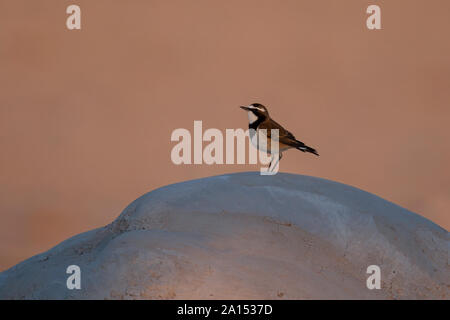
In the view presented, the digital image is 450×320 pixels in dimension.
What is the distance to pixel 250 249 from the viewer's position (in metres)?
3.75

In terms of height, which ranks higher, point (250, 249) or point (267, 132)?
point (267, 132)

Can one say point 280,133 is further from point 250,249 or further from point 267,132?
point 250,249

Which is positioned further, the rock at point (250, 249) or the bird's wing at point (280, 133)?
the bird's wing at point (280, 133)

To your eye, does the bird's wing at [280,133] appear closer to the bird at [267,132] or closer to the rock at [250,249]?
the bird at [267,132]

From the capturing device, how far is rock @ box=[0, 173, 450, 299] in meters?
3.48

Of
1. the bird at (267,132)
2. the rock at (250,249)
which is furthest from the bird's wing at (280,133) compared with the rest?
the rock at (250,249)

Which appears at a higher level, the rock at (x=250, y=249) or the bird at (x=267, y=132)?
the bird at (x=267, y=132)

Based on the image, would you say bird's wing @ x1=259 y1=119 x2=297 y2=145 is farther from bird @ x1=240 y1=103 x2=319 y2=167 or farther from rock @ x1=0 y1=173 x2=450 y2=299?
rock @ x1=0 y1=173 x2=450 y2=299

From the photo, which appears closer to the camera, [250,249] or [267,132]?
[250,249]

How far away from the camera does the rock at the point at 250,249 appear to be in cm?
348

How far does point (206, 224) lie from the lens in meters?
3.93

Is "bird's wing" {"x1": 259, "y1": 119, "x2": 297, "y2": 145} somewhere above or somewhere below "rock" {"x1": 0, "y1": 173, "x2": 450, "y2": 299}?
above

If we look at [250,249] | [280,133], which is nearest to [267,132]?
[280,133]

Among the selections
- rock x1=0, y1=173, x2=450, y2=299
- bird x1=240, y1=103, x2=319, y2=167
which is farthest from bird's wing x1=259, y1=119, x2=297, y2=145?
rock x1=0, y1=173, x2=450, y2=299
